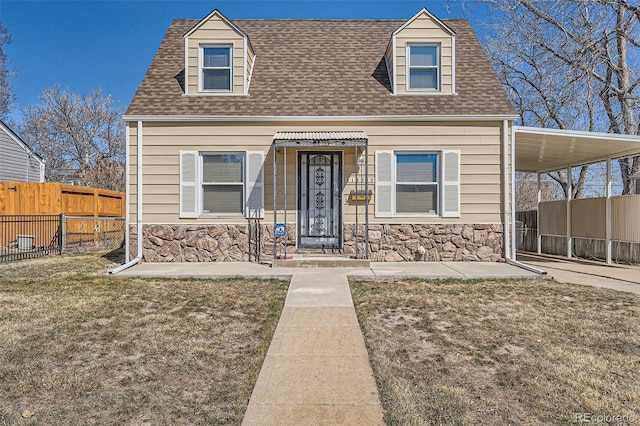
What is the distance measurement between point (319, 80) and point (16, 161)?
17.1m

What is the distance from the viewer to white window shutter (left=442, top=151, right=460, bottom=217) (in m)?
8.30

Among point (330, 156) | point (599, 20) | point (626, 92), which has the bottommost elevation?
point (330, 156)

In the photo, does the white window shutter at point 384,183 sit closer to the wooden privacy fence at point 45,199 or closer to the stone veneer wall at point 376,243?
the stone veneer wall at point 376,243

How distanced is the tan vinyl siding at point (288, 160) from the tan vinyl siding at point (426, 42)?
3.83 feet

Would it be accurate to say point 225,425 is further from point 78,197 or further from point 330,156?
point 78,197

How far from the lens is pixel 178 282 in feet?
20.6

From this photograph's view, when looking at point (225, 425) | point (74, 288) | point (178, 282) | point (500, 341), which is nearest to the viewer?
point (225, 425)

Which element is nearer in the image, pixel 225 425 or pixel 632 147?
pixel 225 425

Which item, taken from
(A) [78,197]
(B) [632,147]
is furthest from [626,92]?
(A) [78,197]

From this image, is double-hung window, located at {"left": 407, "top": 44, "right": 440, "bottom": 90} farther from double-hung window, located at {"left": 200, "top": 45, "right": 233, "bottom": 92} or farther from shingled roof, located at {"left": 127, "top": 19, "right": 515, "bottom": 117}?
double-hung window, located at {"left": 200, "top": 45, "right": 233, "bottom": 92}

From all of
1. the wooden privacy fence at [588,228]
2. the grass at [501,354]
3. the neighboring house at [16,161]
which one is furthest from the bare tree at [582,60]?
the neighboring house at [16,161]

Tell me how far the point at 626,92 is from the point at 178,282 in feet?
50.1

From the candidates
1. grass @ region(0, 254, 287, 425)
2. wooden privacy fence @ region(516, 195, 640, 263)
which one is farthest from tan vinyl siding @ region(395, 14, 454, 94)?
grass @ region(0, 254, 287, 425)

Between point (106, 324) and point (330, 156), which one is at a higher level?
point (330, 156)
